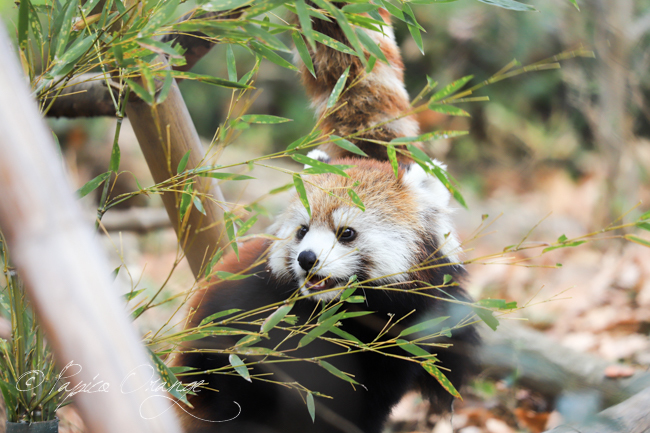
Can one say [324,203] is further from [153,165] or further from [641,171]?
[641,171]

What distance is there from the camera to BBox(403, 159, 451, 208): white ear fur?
171 centimetres

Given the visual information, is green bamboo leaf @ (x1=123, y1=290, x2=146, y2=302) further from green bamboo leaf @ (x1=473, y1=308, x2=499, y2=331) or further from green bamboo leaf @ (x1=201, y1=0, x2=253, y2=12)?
green bamboo leaf @ (x1=473, y1=308, x2=499, y2=331)

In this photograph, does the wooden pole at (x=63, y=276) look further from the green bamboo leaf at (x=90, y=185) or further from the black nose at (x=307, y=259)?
the black nose at (x=307, y=259)

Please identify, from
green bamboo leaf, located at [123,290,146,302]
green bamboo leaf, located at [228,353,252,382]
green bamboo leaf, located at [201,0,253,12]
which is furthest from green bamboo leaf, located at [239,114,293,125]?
green bamboo leaf, located at [228,353,252,382]

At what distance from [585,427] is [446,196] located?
85 cm

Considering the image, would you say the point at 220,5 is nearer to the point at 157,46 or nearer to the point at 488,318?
the point at 157,46

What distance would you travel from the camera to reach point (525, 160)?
18.5ft

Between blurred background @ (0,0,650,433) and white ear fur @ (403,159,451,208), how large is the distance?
100 centimetres

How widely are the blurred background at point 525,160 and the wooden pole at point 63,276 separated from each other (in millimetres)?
1870

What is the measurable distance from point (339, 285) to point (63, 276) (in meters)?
1.04

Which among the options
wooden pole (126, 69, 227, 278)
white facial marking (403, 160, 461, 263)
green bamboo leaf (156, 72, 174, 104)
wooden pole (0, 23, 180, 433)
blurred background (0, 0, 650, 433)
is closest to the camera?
wooden pole (0, 23, 180, 433)

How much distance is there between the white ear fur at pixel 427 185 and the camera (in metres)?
1.71

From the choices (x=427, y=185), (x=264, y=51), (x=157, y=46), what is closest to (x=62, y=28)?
(x=157, y=46)

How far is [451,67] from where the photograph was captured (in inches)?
213
